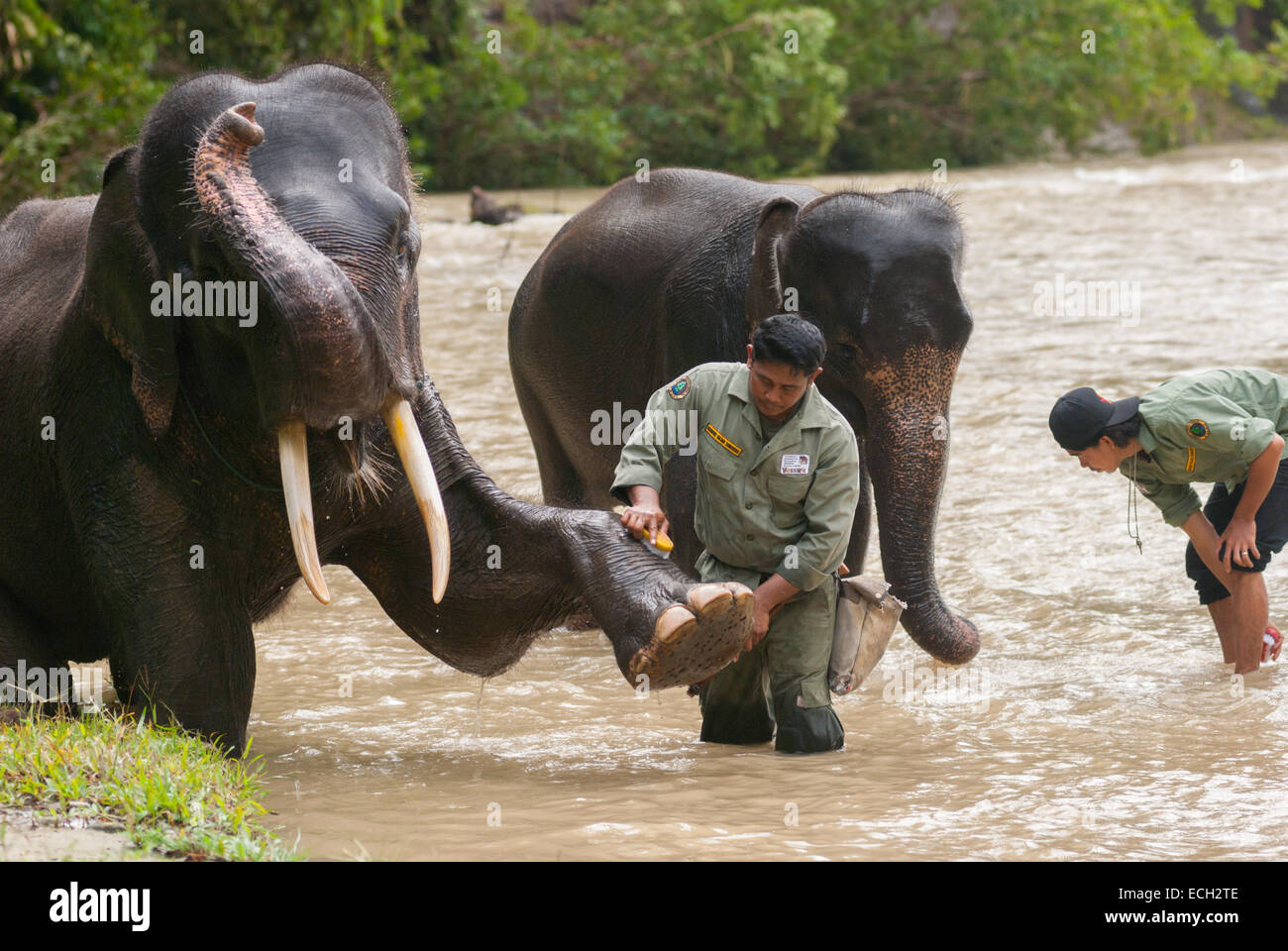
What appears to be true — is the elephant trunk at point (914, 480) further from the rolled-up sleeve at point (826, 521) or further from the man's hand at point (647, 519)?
the man's hand at point (647, 519)

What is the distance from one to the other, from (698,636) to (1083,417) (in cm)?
210

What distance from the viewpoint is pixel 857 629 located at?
5.02 m

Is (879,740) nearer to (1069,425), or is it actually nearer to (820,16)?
(1069,425)

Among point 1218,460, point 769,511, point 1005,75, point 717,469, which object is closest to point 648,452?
point 717,469

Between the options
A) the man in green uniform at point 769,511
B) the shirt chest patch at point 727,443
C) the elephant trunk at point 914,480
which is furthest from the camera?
the elephant trunk at point 914,480

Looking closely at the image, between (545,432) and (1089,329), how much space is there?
5465mm

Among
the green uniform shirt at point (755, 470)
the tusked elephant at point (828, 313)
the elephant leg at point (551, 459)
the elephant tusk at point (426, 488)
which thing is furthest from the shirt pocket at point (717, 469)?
the elephant leg at point (551, 459)

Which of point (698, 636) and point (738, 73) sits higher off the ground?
point (738, 73)

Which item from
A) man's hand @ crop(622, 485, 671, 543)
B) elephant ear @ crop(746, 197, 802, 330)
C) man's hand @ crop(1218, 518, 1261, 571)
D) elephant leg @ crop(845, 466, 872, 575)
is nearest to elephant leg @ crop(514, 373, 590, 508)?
elephant leg @ crop(845, 466, 872, 575)

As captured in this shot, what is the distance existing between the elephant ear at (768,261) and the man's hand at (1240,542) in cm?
168

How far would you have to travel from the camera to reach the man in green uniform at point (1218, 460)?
5.61 metres

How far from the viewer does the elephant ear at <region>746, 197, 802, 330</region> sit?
222 inches

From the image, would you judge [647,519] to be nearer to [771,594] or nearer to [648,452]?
[648,452]
